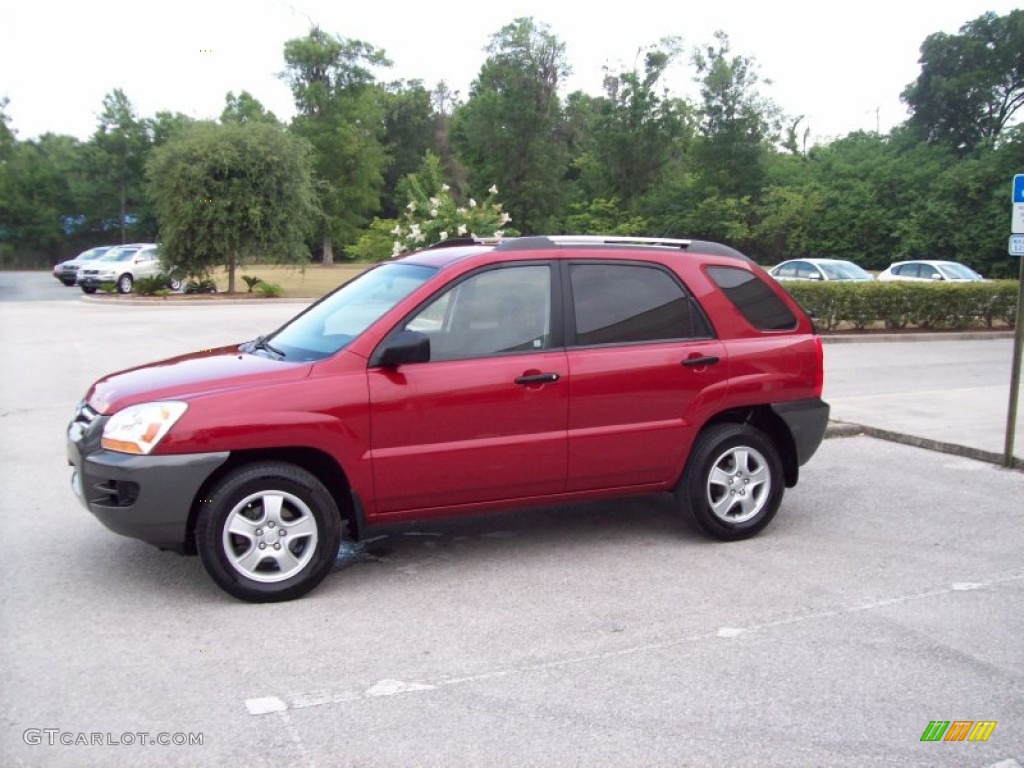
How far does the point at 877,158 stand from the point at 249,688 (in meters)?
50.3

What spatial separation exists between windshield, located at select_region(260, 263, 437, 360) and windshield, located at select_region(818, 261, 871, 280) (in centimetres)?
1962

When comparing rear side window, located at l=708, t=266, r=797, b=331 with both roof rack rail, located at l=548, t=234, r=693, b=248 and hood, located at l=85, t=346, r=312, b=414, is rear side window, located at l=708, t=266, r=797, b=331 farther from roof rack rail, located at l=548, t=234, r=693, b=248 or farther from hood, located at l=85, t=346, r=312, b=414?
hood, located at l=85, t=346, r=312, b=414

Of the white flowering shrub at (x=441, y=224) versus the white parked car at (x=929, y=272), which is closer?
the white parked car at (x=929, y=272)

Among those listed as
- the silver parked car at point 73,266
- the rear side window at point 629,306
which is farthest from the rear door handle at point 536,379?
the silver parked car at point 73,266

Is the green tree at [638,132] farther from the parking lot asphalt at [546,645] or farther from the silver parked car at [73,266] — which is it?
the parking lot asphalt at [546,645]

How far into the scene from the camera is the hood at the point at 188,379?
511 centimetres

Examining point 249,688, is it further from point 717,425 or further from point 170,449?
point 717,425

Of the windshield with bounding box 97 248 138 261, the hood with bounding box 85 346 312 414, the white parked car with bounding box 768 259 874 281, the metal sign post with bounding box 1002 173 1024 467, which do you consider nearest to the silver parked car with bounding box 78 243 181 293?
the windshield with bounding box 97 248 138 261

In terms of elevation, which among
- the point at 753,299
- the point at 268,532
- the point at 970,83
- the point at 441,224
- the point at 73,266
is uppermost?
the point at 970,83

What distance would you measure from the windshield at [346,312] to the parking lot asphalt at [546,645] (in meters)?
1.31

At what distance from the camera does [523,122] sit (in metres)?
63.6

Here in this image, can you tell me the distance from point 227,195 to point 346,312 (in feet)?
85.9

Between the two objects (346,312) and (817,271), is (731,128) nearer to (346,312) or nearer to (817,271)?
(817,271)

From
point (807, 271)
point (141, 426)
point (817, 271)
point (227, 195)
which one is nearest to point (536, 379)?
point (141, 426)
